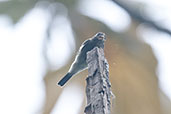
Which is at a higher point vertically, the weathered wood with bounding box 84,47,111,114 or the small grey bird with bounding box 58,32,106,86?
the small grey bird with bounding box 58,32,106,86

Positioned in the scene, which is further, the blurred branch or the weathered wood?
the blurred branch

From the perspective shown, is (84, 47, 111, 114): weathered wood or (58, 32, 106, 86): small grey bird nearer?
(84, 47, 111, 114): weathered wood

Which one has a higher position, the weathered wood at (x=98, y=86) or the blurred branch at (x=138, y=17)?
the blurred branch at (x=138, y=17)

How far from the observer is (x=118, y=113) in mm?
2848

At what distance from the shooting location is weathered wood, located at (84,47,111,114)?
140cm

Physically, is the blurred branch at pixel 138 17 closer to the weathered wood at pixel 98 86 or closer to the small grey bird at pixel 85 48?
the small grey bird at pixel 85 48

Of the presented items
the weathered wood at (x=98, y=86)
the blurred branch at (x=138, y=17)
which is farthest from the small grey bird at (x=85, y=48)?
the weathered wood at (x=98, y=86)

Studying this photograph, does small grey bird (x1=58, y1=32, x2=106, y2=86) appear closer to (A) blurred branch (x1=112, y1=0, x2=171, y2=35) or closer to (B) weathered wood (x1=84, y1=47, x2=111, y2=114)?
(A) blurred branch (x1=112, y1=0, x2=171, y2=35)

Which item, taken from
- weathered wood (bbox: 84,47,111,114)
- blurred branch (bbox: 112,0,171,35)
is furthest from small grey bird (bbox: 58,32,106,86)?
weathered wood (bbox: 84,47,111,114)

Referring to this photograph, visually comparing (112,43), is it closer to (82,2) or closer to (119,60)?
(119,60)

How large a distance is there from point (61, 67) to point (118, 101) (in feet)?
1.88

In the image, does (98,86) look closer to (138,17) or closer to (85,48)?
(85,48)

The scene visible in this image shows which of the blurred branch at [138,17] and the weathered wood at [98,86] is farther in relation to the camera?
the blurred branch at [138,17]

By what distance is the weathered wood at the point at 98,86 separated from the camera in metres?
1.40
